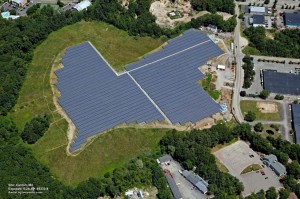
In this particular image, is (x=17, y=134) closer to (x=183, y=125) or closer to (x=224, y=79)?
(x=183, y=125)

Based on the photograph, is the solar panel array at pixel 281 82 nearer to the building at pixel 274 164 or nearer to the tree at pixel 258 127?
the tree at pixel 258 127

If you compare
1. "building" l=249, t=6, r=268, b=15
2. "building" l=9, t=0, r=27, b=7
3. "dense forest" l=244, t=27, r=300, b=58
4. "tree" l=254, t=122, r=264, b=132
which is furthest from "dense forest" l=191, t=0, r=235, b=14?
"building" l=9, t=0, r=27, b=7

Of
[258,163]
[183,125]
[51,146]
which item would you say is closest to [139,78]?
[183,125]

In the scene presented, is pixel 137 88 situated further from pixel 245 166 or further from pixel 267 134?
pixel 267 134

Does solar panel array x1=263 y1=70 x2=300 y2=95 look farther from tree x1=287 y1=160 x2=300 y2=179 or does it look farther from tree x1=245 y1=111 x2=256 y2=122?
tree x1=287 y1=160 x2=300 y2=179

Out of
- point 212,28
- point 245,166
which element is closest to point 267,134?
point 245,166

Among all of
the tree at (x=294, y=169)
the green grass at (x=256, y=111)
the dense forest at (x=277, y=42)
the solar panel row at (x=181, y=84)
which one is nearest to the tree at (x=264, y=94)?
the green grass at (x=256, y=111)
